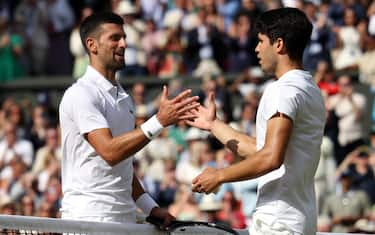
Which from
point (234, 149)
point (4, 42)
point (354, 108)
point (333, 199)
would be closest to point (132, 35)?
point (4, 42)

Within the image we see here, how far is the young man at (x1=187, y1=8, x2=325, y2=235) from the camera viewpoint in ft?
22.0

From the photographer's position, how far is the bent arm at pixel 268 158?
6684 millimetres

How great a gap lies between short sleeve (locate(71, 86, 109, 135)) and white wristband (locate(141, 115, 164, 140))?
296 mm

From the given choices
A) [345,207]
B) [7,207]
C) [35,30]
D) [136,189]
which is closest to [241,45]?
[35,30]

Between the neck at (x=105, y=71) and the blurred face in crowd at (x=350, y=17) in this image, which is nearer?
the neck at (x=105, y=71)

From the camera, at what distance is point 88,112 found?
7312mm

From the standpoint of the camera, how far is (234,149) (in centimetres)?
753

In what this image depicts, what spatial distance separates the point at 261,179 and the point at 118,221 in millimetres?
974

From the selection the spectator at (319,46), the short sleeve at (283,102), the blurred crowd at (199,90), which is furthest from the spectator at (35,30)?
the short sleeve at (283,102)

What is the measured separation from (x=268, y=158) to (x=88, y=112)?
1250mm

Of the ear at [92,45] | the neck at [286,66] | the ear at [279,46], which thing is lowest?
the neck at [286,66]

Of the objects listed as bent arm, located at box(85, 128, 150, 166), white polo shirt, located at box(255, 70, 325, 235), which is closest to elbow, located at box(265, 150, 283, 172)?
white polo shirt, located at box(255, 70, 325, 235)

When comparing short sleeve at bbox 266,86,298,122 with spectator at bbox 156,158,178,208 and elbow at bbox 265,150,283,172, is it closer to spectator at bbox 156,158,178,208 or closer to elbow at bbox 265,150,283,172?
elbow at bbox 265,150,283,172

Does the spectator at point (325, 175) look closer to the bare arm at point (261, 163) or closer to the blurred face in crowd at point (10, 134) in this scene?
the blurred face in crowd at point (10, 134)
